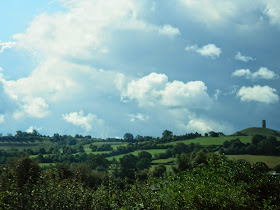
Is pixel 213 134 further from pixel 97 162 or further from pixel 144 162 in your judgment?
pixel 97 162

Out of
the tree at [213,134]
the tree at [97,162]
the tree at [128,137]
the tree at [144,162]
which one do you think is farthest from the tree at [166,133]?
the tree at [97,162]

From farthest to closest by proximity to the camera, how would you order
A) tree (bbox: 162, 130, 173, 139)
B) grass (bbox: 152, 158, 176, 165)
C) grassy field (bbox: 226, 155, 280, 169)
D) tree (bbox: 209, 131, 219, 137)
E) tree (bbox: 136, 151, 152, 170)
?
tree (bbox: 162, 130, 173, 139) < tree (bbox: 209, 131, 219, 137) < grass (bbox: 152, 158, 176, 165) < tree (bbox: 136, 151, 152, 170) < grassy field (bbox: 226, 155, 280, 169)

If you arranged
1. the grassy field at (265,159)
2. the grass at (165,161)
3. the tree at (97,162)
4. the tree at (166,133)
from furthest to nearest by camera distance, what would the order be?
the tree at (166,133), the grass at (165,161), the tree at (97,162), the grassy field at (265,159)

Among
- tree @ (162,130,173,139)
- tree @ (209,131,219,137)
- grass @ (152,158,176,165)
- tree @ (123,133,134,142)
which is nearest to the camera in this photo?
grass @ (152,158,176,165)

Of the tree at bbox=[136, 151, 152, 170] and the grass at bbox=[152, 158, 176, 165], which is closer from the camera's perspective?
the tree at bbox=[136, 151, 152, 170]

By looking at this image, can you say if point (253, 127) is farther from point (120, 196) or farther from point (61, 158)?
point (120, 196)

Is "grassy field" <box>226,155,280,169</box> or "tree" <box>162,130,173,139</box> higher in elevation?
"tree" <box>162,130,173,139</box>

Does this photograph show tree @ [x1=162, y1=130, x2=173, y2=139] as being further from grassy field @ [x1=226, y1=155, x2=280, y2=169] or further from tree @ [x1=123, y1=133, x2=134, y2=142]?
grassy field @ [x1=226, y1=155, x2=280, y2=169]

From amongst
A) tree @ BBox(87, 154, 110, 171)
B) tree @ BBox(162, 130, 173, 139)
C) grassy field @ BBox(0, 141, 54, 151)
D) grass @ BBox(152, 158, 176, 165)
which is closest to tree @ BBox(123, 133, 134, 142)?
tree @ BBox(162, 130, 173, 139)

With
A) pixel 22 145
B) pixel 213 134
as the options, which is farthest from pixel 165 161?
pixel 22 145

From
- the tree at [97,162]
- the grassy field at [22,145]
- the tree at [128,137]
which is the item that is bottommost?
the tree at [97,162]

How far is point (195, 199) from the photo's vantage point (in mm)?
A: 11125

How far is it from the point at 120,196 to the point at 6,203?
13.8 ft

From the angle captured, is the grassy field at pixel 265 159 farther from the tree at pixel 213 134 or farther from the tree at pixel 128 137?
the tree at pixel 128 137
